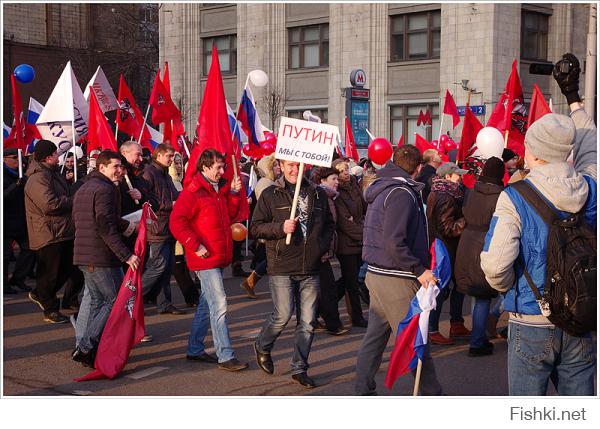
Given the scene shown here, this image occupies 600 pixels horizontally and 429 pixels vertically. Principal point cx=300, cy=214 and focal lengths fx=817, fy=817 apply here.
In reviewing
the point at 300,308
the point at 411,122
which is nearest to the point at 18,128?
the point at 300,308

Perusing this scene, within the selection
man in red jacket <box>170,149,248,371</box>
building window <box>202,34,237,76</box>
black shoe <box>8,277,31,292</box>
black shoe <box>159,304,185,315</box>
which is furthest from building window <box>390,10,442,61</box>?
man in red jacket <box>170,149,248,371</box>

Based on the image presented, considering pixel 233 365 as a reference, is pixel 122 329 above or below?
above

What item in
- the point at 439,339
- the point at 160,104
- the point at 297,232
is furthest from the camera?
the point at 160,104

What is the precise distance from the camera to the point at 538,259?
419 cm

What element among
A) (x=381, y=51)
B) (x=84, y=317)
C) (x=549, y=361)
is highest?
(x=381, y=51)

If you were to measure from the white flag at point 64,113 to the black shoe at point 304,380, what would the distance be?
17.6 feet

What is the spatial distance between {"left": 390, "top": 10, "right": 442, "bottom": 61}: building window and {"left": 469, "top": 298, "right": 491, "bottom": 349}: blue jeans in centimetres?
2492

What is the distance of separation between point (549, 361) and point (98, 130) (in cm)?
734

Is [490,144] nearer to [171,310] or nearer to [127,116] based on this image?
[171,310]

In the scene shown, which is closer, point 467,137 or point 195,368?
point 195,368

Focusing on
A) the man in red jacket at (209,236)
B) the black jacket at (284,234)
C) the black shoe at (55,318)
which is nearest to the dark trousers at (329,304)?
the man in red jacket at (209,236)

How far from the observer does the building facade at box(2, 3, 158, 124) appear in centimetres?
4247

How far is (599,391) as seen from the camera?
460cm

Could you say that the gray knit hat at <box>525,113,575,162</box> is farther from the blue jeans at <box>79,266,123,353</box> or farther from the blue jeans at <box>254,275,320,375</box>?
the blue jeans at <box>79,266,123,353</box>
